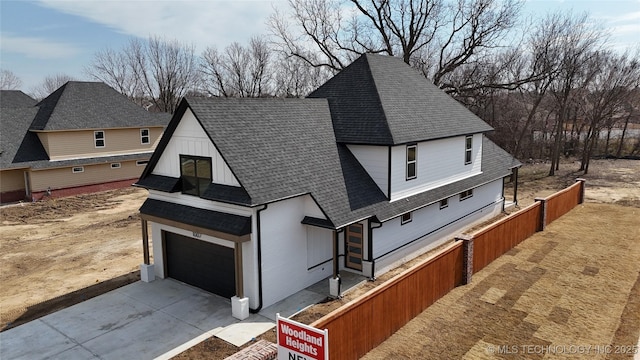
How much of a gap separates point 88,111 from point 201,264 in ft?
81.9

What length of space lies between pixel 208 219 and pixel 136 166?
25.3 meters

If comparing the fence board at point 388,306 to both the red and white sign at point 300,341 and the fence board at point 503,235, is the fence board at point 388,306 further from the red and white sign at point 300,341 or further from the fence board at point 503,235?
the fence board at point 503,235

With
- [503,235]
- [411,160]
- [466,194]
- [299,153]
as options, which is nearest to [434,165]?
[411,160]

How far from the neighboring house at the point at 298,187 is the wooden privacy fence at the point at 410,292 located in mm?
2605

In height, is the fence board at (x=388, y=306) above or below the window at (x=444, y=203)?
below

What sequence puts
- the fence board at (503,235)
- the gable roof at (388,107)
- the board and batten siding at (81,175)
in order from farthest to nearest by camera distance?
1. the board and batten siding at (81,175)
2. the gable roof at (388,107)
3. the fence board at (503,235)

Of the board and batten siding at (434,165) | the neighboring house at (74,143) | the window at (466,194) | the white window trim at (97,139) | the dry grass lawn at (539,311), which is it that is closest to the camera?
the dry grass lawn at (539,311)

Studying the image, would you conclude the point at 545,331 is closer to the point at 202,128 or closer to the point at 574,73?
the point at 202,128

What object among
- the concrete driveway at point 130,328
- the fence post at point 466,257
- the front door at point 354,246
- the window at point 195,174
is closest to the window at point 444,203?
the fence post at point 466,257

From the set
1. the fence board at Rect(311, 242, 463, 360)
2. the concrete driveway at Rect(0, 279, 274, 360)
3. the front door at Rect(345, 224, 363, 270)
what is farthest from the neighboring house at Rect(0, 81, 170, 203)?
the fence board at Rect(311, 242, 463, 360)

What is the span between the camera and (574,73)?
35031mm

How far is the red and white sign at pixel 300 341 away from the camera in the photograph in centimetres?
820

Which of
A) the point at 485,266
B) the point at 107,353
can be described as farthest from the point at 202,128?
the point at 485,266

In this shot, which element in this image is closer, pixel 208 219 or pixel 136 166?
pixel 208 219
